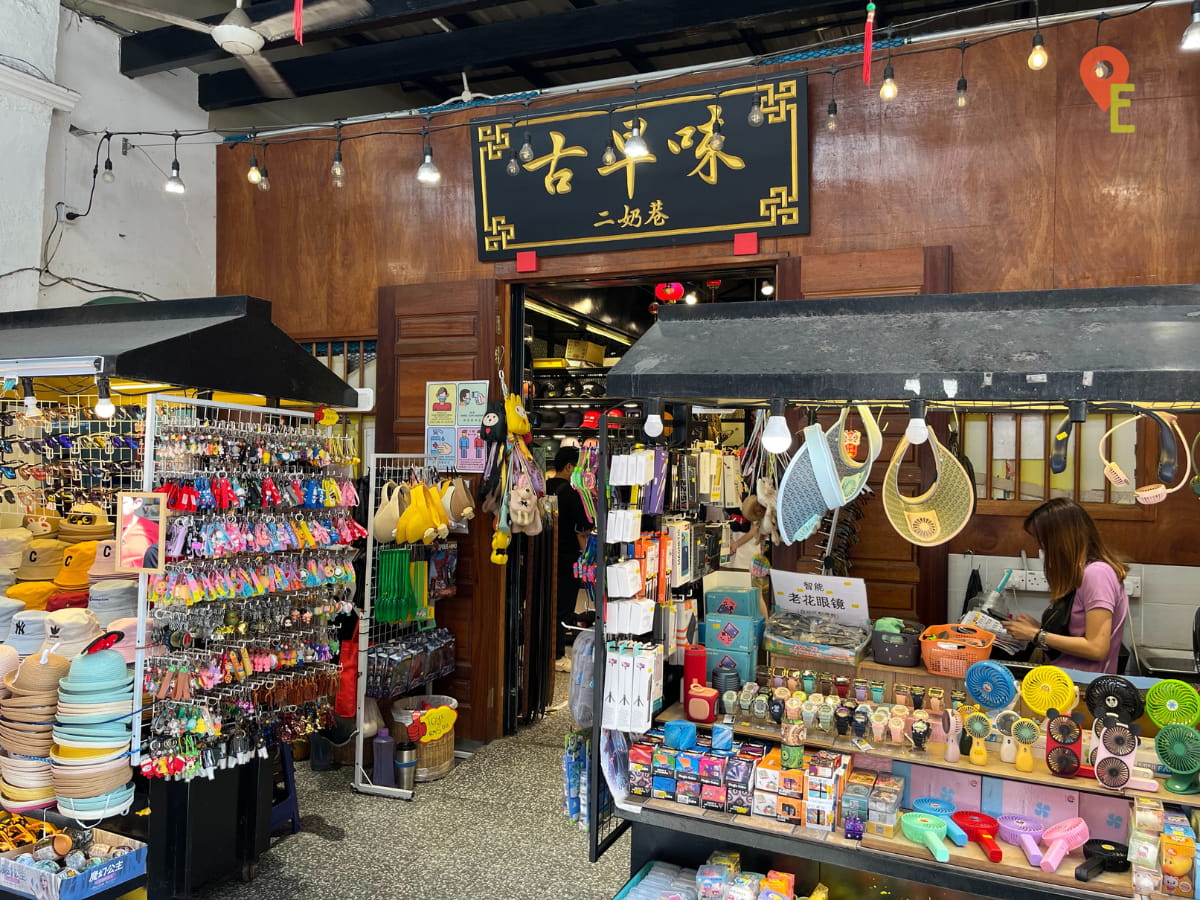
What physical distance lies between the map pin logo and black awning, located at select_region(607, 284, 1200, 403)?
87.3 inches

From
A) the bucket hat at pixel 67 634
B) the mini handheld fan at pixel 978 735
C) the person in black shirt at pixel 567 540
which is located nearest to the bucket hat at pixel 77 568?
the bucket hat at pixel 67 634

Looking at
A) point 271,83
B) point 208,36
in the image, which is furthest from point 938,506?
point 271,83

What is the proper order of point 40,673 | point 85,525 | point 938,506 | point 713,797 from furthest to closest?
1. point 85,525
2. point 40,673
3. point 938,506
4. point 713,797

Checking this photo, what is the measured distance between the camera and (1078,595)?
10.6ft

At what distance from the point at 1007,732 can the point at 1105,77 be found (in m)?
3.25

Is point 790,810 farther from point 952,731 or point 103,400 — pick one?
point 103,400

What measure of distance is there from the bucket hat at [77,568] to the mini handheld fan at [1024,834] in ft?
14.1

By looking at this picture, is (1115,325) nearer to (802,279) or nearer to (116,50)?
(802,279)

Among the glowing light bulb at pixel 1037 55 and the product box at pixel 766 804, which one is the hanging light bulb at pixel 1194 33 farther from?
the product box at pixel 766 804

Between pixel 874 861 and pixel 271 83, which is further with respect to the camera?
pixel 271 83

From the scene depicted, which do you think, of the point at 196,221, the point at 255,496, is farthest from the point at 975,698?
the point at 196,221

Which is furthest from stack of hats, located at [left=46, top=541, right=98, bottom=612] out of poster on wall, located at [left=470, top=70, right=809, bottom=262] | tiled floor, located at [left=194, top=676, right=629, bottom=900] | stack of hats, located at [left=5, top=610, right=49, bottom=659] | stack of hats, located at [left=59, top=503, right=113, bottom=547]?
poster on wall, located at [left=470, top=70, right=809, bottom=262]

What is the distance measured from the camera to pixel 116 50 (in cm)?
560

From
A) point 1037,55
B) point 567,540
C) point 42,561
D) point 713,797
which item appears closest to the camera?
point 713,797
